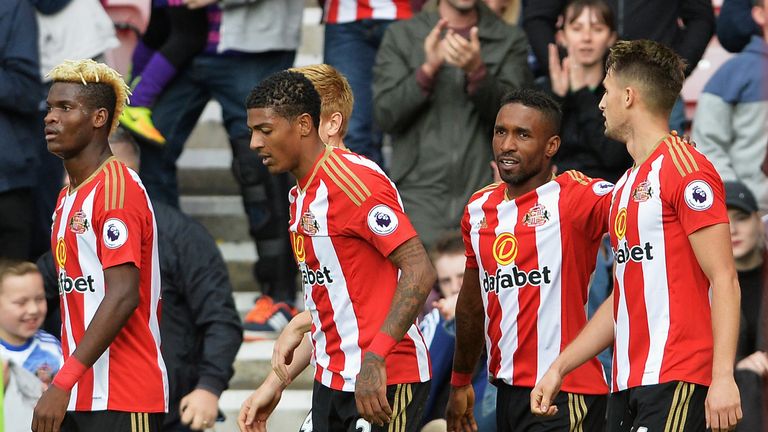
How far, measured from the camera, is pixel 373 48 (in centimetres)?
895

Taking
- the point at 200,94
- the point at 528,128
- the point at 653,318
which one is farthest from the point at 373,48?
the point at 653,318

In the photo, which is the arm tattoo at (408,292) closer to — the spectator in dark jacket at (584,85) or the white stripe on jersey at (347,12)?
the spectator in dark jacket at (584,85)

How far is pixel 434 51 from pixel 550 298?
2.63 meters

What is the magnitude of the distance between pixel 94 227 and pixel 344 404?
3.88ft

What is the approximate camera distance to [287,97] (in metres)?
5.71

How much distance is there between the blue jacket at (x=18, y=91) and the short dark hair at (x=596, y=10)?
2929 millimetres

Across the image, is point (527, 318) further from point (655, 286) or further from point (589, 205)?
point (655, 286)

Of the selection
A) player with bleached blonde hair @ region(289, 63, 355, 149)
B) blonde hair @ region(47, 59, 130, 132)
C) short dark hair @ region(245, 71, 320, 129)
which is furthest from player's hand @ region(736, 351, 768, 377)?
blonde hair @ region(47, 59, 130, 132)

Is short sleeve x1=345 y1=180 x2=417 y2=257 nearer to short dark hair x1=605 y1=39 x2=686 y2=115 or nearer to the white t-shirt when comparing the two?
short dark hair x1=605 y1=39 x2=686 y2=115

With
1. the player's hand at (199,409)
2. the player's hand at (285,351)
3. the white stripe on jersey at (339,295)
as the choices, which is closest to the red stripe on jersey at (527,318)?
the white stripe on jersey at (339,295)

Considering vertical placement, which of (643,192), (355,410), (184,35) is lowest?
(355,410)

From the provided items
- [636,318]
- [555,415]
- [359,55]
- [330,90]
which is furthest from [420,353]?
[359,55]

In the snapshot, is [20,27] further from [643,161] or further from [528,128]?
[643,161]

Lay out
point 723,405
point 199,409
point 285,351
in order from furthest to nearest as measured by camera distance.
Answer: point 199,409 < point 285,351 < point 723,405
